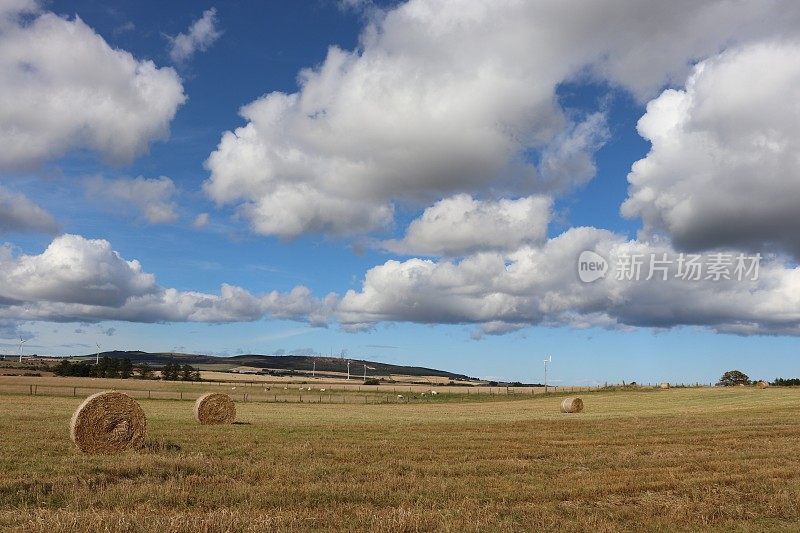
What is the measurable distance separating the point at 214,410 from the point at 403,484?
864 inches

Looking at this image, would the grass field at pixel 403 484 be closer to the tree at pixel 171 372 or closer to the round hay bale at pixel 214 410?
the round hay bale at pixel 214 410

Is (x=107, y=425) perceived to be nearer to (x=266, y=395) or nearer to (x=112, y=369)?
(x=266, y=395)

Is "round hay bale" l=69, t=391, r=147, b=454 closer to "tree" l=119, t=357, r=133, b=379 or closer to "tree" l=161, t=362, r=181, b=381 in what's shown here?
"tree" l=161, t=362, r=181, b=381

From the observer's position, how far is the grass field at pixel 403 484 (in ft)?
37.0

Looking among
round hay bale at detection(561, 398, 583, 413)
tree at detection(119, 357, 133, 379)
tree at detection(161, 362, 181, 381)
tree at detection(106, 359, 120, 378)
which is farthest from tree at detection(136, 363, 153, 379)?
round hay bale at detection(561, 398, 583, 413)

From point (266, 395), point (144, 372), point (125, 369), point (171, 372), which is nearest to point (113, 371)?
point (125, 369)

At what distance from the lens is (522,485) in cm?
1483

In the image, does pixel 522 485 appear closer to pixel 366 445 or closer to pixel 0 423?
pixel 366 445

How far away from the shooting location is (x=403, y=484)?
48.6ft

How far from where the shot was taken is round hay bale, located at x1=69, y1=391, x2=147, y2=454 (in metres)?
21.8

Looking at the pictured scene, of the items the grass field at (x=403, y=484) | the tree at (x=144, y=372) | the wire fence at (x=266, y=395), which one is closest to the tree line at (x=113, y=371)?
the tree at (x=144, y=372)

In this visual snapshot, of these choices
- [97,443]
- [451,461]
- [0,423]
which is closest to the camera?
[451,461]

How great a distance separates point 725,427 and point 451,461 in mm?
16974

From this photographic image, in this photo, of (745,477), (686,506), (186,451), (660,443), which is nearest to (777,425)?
(660,443)
